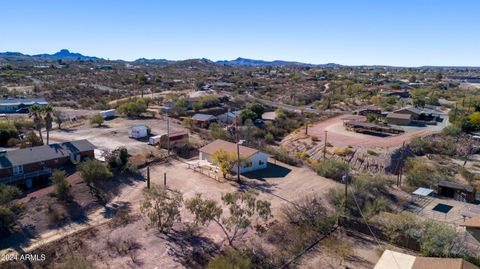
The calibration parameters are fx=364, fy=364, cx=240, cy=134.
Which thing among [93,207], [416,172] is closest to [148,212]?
[93,207]

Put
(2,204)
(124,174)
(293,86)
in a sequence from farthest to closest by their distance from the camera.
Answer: (293,86), (124,174), (2,204)

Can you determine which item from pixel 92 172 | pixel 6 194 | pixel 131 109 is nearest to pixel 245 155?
pixel 92 172

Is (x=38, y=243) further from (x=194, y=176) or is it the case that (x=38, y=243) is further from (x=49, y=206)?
(x=194, y=176)

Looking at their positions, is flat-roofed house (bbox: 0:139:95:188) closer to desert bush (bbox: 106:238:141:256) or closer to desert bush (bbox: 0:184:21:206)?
desert bush (bbox: 0:184:21:206)

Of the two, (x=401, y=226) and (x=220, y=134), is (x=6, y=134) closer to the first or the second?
(x=220, y=134)

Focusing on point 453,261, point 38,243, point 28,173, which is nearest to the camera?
point 453,261

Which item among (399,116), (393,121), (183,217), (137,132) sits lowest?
(183,217)
